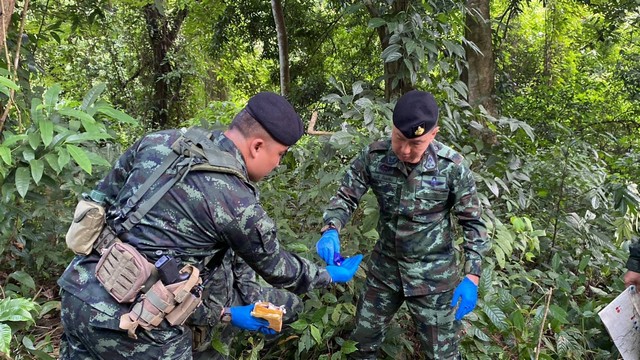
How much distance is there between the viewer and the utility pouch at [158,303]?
5.64 ft

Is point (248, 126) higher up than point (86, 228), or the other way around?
point (248, 126)

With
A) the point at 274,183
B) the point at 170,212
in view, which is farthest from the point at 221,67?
the point at 170,212

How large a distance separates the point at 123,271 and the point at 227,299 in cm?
65

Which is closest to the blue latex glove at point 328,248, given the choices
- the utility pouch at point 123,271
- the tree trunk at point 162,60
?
the utility pouch at point 123,271

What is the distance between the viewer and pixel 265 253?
1.84 meters

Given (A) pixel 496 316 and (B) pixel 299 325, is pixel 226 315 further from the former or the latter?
(A) pixel 496 316

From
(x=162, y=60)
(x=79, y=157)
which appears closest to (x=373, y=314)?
(x=79, y=157)

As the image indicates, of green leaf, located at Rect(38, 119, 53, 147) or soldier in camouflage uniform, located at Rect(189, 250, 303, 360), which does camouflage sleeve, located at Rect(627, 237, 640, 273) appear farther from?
green leaf, located at Rect(38, 119, 53, 147)

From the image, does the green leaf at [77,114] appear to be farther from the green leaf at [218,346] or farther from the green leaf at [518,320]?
the green leaf at [518,320]

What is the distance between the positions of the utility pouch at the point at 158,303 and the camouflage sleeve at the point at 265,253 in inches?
7.6

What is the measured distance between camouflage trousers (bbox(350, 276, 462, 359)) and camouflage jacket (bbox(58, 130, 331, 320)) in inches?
34.1

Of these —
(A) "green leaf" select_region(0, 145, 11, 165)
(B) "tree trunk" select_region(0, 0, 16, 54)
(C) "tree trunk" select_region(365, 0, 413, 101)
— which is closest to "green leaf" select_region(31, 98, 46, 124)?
(A) "green leaf" select_region(0, 145, 11, 165)

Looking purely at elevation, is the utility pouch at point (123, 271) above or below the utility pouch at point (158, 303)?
above

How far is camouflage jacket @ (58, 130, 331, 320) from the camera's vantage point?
5.66ft
